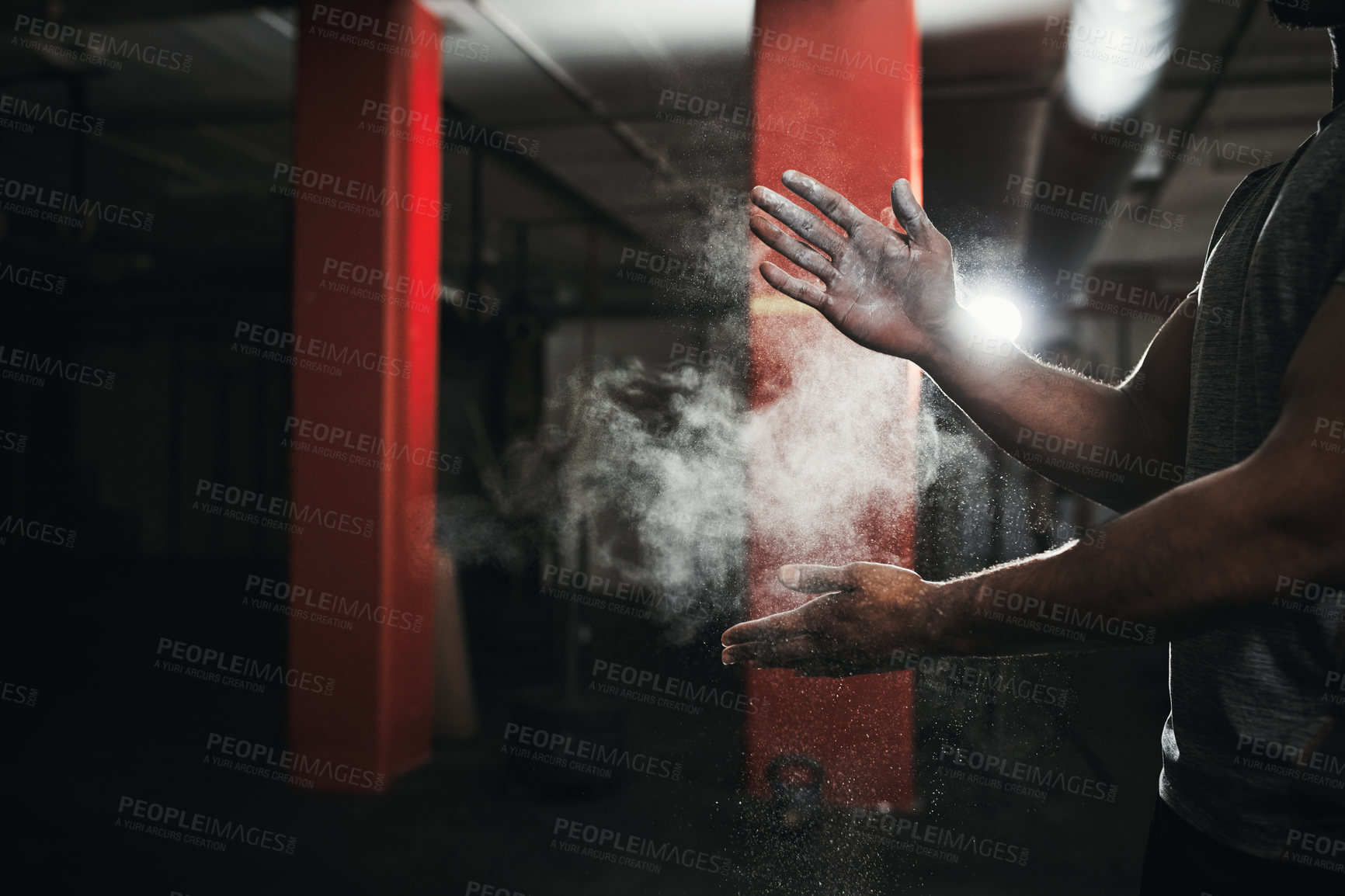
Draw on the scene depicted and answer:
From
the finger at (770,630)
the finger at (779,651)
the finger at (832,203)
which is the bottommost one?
the finger at (779,651)

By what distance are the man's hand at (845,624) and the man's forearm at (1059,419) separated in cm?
33

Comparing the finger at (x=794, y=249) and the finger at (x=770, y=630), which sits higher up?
the finger at (x=794, y=249)

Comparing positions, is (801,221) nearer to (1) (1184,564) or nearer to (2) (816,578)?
(2) (816,578)

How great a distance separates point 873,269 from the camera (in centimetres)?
112

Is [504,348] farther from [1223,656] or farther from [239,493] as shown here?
[1223,656]

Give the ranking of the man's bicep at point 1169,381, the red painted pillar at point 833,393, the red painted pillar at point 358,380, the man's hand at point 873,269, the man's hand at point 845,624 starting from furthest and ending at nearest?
1. the red painted pillar at point 358,380
2. the red painted pillar at point 833,393
3. the man's hand at point 873,269
4. the man's bicep at point 1169,381
5. the man's hand at point 845,624

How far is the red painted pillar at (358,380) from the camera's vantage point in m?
2.79

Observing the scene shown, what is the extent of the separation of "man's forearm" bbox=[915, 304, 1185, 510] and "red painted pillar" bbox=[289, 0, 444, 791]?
2.19m

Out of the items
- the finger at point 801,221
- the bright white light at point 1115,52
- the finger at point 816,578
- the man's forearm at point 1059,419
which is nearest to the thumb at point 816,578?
the finger at point 816,578

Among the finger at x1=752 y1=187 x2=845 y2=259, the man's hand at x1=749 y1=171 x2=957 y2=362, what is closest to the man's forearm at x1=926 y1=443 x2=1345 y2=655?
the man's hand at x1=749 y1=171 x2=957 y2=362

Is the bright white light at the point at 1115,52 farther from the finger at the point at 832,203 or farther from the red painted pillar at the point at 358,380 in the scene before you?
the red painted pillar at the point at 358,380

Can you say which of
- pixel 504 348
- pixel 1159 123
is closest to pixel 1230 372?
pixel 1159 123

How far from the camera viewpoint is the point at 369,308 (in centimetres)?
282

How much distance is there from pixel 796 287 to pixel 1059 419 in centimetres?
39
